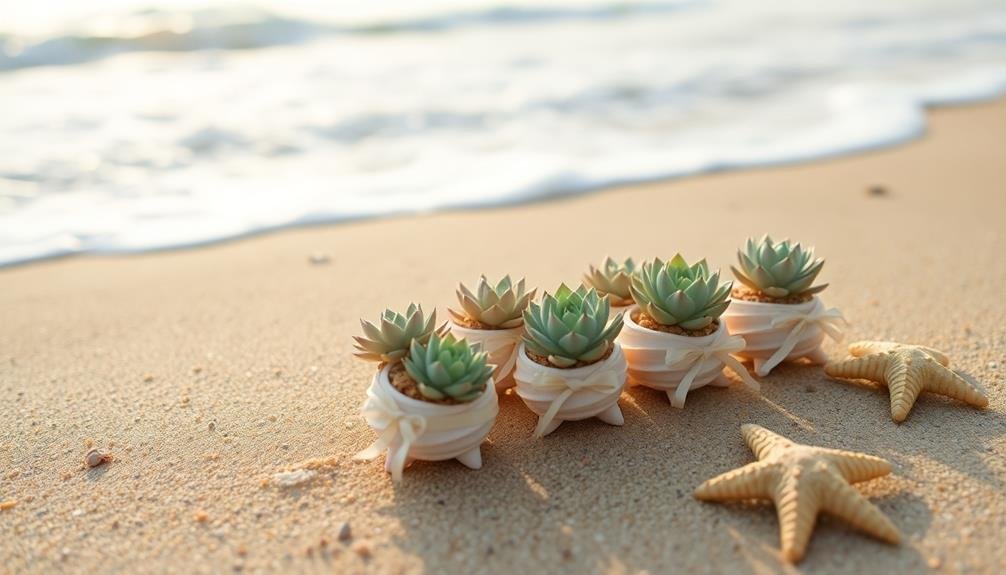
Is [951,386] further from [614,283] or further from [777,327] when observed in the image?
[614,283]

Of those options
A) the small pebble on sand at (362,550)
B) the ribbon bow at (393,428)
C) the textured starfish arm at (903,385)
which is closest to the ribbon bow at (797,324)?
the textured starfish arm at (903,385)

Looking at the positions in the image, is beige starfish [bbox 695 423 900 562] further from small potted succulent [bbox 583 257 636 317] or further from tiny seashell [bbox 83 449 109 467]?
tiny seashell [bbox 83 449 109 467]

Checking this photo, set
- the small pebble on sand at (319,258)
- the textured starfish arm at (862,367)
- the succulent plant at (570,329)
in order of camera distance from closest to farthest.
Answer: the succulent plant at (570,329) < the textured starfish arm at (862,367) < the small pebble on sand at (319,258)

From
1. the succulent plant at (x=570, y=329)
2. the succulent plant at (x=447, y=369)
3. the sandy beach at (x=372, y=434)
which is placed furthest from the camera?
the succulent plant at (x=570, y=329)

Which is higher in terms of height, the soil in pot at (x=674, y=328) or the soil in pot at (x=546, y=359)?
the soil in pot at (x=674, y=328)

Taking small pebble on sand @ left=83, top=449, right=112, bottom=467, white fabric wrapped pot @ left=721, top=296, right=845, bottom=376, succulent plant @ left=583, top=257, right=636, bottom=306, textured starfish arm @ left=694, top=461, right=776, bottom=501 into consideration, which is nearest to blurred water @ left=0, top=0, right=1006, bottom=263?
small pebble on sand @ left=83, top=449, right=112, bottom=467

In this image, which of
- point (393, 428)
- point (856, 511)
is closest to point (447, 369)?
point (393, 428)

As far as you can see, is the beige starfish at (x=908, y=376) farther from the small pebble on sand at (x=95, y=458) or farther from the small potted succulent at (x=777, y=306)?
the small pebble on sand at (x=95, y=458)
